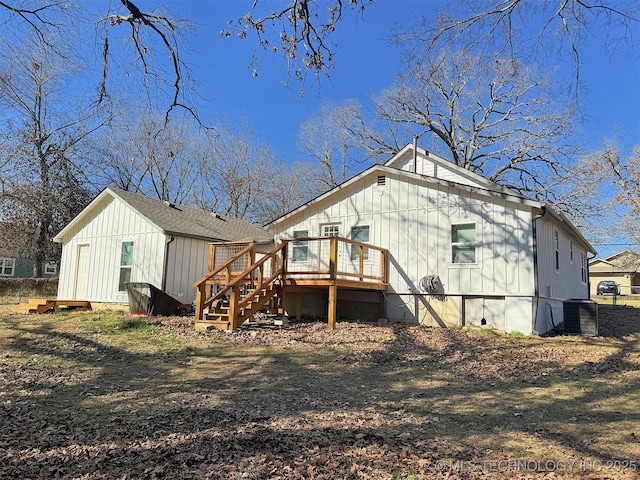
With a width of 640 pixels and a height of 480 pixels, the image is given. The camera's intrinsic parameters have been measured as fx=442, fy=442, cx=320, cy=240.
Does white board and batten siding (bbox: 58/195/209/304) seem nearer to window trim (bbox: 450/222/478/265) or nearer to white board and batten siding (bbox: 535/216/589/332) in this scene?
window trim (bbox: 450/222/478/265)

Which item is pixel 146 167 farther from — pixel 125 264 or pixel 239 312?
pixel 239 312

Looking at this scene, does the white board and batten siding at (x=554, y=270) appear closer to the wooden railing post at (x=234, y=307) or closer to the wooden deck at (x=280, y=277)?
the wooden deck at (x=280, y=277)

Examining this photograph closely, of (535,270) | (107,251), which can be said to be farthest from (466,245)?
(107,251)

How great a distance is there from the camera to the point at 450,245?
471 inches

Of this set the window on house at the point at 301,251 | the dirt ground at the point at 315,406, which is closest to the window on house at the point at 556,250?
the dirt ground at the point at 315,406

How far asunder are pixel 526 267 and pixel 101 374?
943 centimetres

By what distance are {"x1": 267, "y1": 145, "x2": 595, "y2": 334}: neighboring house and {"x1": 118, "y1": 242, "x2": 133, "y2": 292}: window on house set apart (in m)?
5.79

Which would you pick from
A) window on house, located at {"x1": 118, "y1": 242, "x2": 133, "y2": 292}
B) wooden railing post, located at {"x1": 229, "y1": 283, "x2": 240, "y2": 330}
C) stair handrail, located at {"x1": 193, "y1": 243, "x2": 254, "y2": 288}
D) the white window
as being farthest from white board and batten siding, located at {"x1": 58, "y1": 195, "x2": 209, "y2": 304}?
the white window

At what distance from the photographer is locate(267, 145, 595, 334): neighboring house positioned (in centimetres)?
1097

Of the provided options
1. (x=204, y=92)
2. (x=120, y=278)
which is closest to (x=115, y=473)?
(x=204, y=92)

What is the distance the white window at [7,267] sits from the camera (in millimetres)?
35344

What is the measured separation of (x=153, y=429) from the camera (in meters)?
4.33

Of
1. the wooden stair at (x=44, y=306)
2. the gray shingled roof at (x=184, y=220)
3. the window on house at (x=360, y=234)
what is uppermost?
the gray shingled roof at (x=184, y=220)

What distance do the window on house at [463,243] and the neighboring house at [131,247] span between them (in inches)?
348
